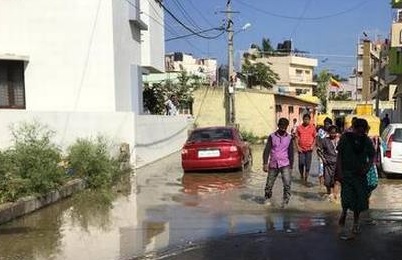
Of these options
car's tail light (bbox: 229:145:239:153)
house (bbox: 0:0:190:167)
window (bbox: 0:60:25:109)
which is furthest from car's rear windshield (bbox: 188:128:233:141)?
window (bbox: 0:60:25:109)

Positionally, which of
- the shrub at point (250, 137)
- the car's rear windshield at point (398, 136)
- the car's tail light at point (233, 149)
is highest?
the car's rear windshield at point (398, 136)

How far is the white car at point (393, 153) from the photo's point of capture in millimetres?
17266

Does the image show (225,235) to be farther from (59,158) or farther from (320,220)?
(59,158)

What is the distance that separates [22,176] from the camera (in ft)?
40.7

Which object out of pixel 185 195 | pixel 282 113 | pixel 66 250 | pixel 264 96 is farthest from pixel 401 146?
pixel 282 113

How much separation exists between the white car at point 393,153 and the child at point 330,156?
4367 mm

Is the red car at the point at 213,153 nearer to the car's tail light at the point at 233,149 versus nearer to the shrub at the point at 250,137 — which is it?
the car's tail light at the point at 233,149

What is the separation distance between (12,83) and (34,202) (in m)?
11.1

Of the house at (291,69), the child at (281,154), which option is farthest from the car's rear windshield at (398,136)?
the house at (291,69)

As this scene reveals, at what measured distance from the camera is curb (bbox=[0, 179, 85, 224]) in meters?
10.9

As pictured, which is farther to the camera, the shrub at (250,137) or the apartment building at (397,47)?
the shrub at (250,137)

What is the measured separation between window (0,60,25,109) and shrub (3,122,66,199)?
352 inches

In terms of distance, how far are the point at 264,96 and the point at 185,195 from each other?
31.3m

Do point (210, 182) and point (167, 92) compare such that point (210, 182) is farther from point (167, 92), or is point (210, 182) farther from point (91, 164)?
point (167, 92)
